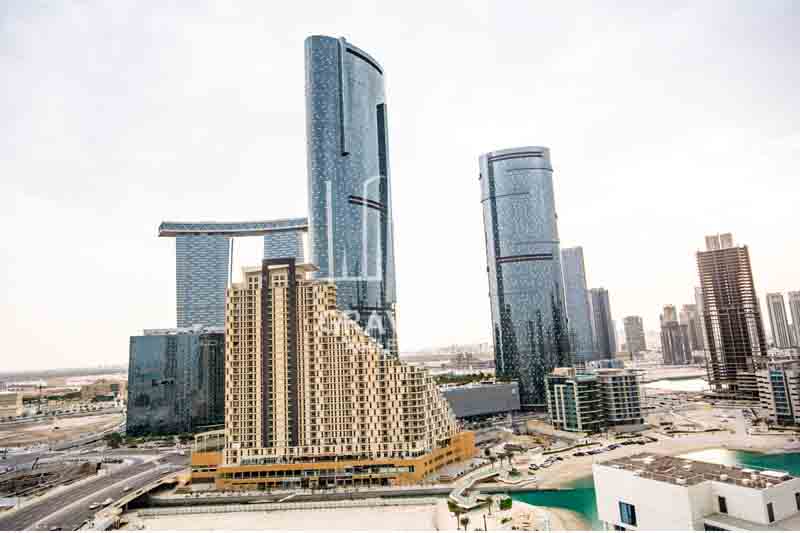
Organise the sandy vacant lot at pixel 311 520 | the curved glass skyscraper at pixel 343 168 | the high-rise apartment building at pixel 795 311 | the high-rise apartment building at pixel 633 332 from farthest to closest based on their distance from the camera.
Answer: the high-rise apartment building at pixel 633 332 < the high-rise apartment building at pixel 795 311 < the curved glass skyscraper at pixel 343 168 < the sandy vacant lot at pixel 311 520

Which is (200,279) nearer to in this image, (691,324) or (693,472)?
(693,472)

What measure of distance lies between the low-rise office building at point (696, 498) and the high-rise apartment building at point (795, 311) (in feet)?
134

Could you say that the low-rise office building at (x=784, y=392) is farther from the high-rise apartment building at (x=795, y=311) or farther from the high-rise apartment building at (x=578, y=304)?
the high-rise apartment building at (x=578, y=304)

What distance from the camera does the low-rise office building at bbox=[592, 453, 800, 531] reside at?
289 inches

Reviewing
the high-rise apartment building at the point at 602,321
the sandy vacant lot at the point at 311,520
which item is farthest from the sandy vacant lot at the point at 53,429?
the high-rise apartment building at the point at 602,321

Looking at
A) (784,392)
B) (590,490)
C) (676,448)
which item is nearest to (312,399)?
(590,490)

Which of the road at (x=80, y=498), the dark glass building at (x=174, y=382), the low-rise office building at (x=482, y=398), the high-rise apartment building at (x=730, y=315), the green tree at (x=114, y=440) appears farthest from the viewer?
the high-rise apartment building at (x=730, y=315)

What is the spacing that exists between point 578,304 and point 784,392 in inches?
1562

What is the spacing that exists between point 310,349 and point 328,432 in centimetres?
292

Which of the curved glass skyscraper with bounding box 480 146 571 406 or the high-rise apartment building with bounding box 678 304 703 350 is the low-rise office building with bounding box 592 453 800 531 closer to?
the curved glass skyscraper with bounding box 480 146 571 406

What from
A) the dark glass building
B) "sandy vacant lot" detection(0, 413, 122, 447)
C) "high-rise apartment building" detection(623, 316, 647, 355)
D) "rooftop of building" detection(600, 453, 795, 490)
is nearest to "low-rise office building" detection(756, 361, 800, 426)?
"rooftop of building" detection(600, 453, 795, 490)

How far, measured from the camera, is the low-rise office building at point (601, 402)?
24812mm

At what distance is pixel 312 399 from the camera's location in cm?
1745

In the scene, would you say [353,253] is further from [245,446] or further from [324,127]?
[245,446]
